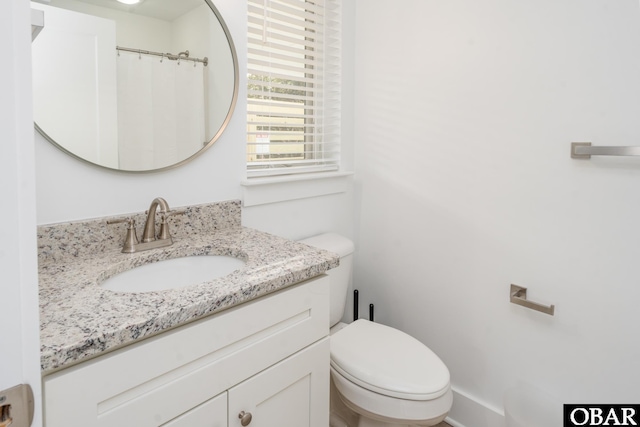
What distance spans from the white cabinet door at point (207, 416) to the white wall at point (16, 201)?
1.52ft

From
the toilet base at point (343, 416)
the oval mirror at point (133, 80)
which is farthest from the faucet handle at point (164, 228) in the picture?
the toilet base at point (343, 416)

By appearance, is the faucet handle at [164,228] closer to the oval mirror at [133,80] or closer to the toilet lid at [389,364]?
the oval mirror at [133,80]

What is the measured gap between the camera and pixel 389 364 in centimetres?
136

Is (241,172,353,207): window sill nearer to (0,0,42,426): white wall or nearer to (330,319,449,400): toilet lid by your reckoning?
(330,319,449,400): toilet lid

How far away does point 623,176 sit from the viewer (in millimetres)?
1232

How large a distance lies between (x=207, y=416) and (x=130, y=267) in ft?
1.57

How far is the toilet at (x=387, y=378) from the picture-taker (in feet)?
4.09

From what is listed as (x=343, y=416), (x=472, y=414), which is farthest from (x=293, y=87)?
(x=472, y=414)

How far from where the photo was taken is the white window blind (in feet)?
5.31

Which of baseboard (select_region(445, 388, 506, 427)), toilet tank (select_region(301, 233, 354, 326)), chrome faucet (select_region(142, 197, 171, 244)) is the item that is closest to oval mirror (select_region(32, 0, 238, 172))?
chrome faucet (select_region(142, 197, 171, 244))

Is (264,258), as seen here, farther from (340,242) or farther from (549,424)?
(549,424)

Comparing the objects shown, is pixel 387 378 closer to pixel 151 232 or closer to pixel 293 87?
pixel 151 232

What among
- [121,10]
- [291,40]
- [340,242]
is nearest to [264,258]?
[340,242]

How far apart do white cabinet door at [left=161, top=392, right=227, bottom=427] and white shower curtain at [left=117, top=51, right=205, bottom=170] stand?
2.45 ft
